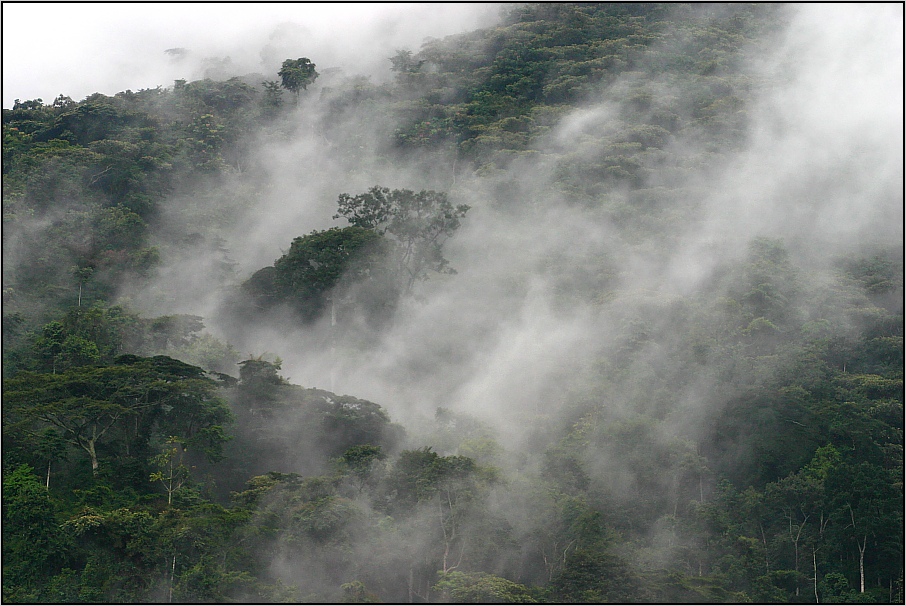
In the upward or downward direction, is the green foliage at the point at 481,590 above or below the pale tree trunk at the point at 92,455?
below

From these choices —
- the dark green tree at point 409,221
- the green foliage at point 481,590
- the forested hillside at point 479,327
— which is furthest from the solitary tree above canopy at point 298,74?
the green foliage at point 481,590

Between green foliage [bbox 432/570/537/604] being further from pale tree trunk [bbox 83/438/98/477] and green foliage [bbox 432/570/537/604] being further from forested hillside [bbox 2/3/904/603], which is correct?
pale tree trunk [bbox 83/438/98/477]

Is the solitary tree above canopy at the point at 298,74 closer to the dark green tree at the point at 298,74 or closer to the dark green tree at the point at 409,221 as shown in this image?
the dark green tree at the point at 298,74

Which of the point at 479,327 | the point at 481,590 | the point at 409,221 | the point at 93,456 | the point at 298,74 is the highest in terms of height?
the point at 298,74

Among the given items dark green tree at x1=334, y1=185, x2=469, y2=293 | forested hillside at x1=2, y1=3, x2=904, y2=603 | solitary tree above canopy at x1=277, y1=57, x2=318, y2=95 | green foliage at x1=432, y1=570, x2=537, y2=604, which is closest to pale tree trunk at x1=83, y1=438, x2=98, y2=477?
forested hillside at x1=2, y1=3, x2=904, y2=603

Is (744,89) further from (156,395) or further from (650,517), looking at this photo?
(156,395)

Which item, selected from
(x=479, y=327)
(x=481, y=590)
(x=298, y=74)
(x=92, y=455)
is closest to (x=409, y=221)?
(x=479, y=327)

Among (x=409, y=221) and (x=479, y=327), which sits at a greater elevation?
(x=409, y=221)

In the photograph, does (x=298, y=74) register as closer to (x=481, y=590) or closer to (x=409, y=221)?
(x=409, y=221)

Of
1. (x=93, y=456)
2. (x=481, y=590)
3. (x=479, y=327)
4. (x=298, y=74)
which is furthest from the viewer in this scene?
(x=298, y=74)
